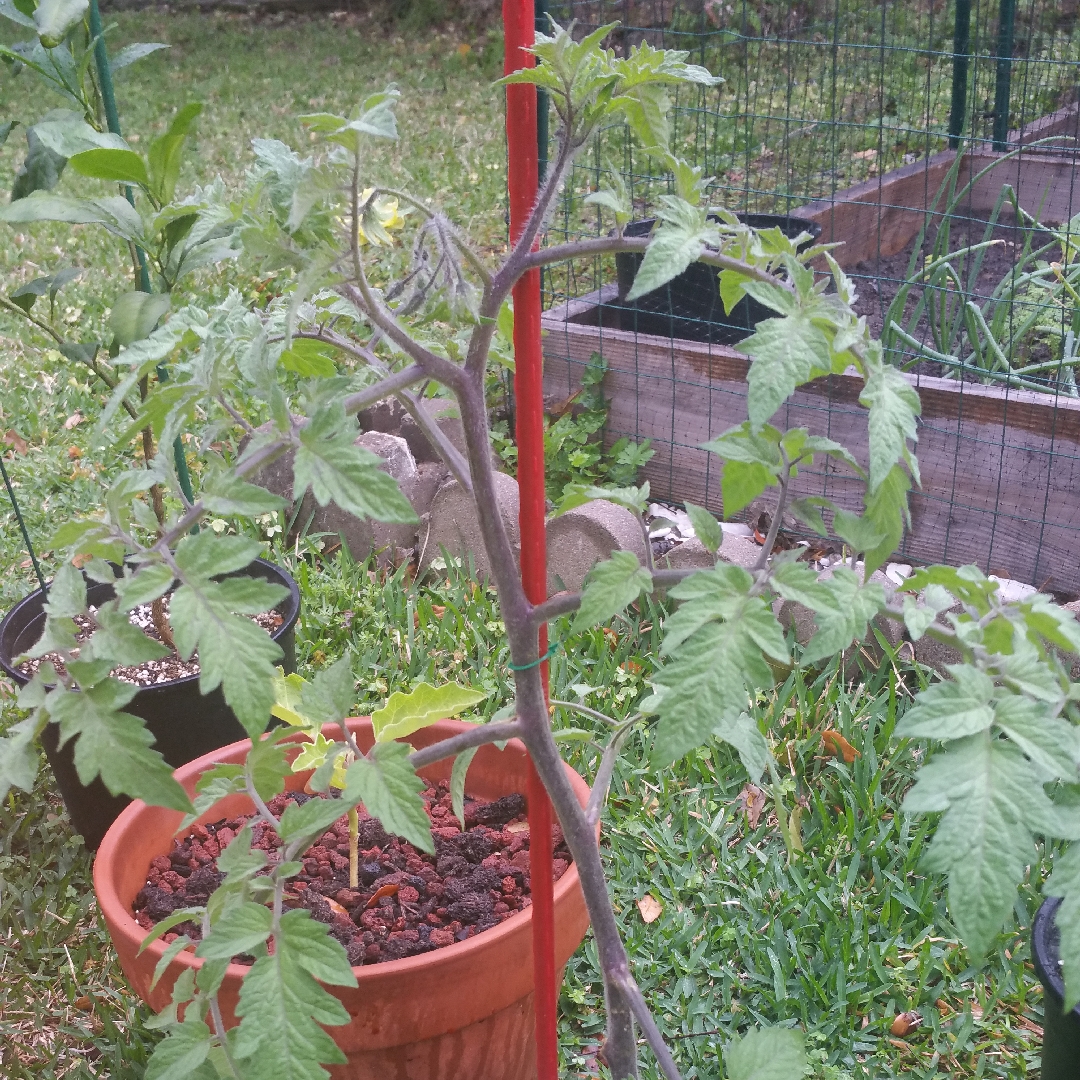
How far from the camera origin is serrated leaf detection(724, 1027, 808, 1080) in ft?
3.89

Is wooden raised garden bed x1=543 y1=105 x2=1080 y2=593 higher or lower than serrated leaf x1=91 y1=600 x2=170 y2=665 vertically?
lower

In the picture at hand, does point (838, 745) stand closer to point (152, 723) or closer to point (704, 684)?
point (152, 723)

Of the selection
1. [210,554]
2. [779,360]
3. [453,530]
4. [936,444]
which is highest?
[779,360]

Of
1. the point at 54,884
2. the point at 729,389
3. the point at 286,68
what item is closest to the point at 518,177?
the point at 54,884

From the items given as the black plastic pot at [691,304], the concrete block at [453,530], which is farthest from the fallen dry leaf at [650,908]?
the black plastic pot at [691,304]

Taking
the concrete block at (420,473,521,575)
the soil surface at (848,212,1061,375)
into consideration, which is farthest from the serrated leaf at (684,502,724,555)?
the soil surface at (848,212,1061,375)

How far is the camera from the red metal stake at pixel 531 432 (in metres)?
1.09

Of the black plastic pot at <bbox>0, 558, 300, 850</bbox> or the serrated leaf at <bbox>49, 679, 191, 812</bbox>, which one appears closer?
the serrated leaf at <bbox>49, 679, 191, 812</bbox>

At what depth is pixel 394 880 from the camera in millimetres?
1693

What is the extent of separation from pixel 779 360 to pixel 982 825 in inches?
13.5

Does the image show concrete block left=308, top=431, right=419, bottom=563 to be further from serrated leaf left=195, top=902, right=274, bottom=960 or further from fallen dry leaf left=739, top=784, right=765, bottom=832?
serrated leaf left=195, top=902, right=274, bottom=960

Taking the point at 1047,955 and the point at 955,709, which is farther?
the point at 1047,955

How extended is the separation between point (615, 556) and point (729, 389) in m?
2.02

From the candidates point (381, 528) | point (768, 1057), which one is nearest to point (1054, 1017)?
point (768, 1057)
